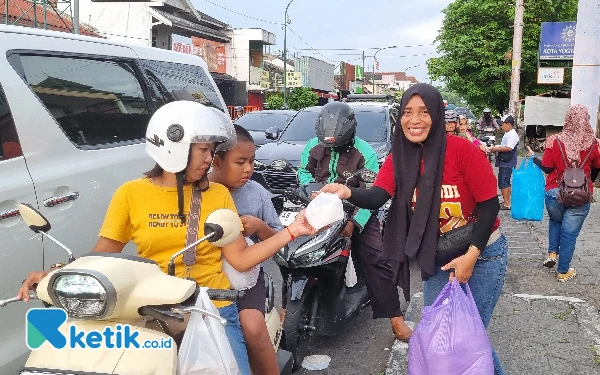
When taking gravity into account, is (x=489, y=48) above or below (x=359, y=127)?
above

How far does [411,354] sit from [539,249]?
508 centimetres

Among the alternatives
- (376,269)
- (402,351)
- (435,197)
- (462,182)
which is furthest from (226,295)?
(402,351)

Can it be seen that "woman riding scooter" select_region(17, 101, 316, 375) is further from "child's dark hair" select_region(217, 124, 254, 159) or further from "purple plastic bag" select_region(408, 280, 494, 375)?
"purple plastic bag" select_region(408, 280, 494, 375)

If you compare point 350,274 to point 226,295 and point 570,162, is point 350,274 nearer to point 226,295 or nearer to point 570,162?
point 226,295

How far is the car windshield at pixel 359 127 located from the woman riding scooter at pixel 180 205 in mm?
6158

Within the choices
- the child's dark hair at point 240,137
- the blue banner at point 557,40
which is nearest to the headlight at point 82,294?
the child's dark hair at point 240,137

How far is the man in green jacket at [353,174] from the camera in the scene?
4.26 m

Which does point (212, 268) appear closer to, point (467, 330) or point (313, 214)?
point (313, 214)

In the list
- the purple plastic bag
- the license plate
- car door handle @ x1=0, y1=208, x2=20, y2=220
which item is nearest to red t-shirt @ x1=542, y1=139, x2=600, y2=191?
the license plate

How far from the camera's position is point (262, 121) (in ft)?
44.1

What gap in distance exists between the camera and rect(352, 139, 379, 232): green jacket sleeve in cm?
412

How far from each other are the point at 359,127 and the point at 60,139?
5873 mm

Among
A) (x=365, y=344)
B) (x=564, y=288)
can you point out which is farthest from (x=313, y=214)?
(x=564, y=288)

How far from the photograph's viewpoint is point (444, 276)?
3.10 metres
